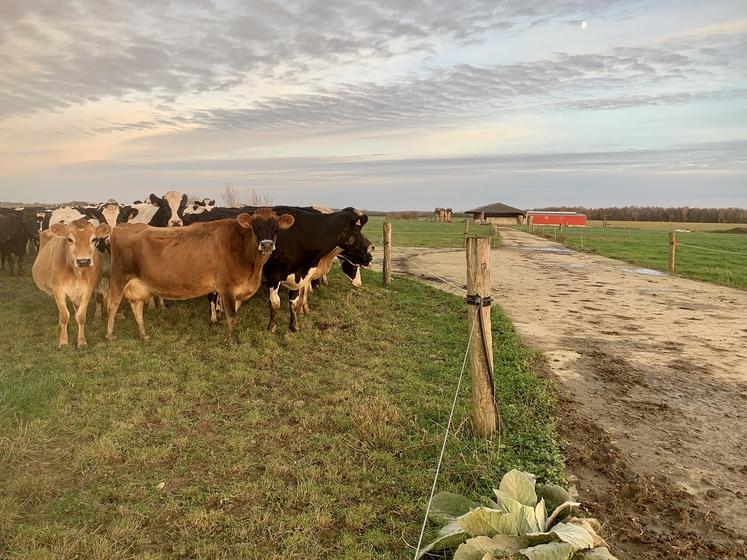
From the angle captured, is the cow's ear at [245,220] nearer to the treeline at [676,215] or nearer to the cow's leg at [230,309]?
the cow's leg at [230,309]

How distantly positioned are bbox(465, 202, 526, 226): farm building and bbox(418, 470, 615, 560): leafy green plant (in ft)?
212

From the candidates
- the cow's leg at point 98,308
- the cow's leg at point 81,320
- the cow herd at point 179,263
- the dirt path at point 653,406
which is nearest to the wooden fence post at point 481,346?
the dirt path at point 653,406

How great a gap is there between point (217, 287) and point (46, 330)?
3012 mm

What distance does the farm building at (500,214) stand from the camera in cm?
6772

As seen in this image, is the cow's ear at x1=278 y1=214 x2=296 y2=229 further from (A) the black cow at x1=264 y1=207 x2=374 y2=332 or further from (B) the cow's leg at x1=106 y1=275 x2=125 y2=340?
(B) the cow's leg at x1=106 y1=275 x2=125 y2=340

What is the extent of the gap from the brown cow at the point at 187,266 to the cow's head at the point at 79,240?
2.30ft

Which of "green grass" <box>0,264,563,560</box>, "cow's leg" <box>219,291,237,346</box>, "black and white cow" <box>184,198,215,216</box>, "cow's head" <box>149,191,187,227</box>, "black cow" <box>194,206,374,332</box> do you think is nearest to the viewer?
"green grass" <box>0,264,563,560</box>

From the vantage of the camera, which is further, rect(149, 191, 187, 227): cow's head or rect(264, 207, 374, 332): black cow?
rect(149, 191, 187, 227): cow's head

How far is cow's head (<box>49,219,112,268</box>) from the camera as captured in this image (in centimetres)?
722

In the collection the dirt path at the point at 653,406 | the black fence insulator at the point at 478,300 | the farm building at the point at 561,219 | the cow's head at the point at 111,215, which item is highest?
the farm building at the point at 561,219

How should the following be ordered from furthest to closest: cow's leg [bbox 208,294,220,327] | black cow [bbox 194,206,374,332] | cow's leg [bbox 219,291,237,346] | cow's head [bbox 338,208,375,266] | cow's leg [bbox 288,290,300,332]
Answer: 1. cow's head [bbox 338,208,375,266]
2. black cow [bbox 194,206,374,332]
3. cow's leg [bbox 208,294,220,327]
4. cow's leg [bbox 288,290,300,332]
5. cow's leg [bbox 219,291,237,346]

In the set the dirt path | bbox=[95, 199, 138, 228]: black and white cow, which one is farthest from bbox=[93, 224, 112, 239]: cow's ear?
the dirt path

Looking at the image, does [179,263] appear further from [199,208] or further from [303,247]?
[199,208]

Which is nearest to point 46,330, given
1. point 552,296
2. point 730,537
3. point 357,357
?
point 357,357
